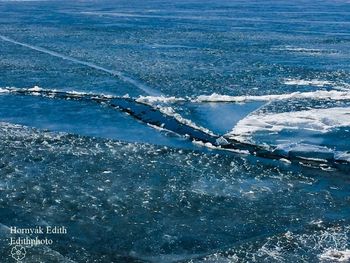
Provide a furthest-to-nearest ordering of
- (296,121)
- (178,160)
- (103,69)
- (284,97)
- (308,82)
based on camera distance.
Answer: (103,69) → (308,82) → (284,97) → (296,121) → (178,160)

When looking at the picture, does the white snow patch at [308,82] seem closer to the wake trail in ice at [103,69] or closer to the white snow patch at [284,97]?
the white snow patch at [284,97]

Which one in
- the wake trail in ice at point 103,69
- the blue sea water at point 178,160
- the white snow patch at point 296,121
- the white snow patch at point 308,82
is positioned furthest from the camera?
the white snow patch at point 308,82

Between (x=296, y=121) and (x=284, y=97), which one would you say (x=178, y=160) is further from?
(x=284, y=97)

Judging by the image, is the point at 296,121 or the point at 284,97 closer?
the point at 296,121

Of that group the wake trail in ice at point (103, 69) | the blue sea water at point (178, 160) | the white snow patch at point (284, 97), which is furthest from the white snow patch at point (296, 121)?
the wake trail in ice at point (103, 69)

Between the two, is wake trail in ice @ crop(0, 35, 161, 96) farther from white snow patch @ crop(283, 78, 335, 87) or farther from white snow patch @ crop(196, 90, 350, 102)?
white snow patch @ crop(283, 78, 335, 87)

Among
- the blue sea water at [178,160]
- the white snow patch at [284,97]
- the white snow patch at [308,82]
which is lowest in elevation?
the blue sea water at [178,160]

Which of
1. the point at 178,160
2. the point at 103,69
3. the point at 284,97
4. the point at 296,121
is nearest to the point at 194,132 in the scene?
the point at 178,160

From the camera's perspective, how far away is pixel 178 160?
7684 millimetres

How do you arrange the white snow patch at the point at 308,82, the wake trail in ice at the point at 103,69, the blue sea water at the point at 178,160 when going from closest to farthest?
the blue sea water at the point at 178,160 → the wake trail in ice at the point at 103,69 → the white snow patch at the point at 308,82

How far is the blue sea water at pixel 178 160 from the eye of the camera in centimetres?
522

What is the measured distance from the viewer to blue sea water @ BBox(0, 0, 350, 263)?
5.22 metres

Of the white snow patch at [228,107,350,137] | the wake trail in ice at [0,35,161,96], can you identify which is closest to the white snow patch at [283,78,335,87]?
the white snow patch at [228,107,350,137]

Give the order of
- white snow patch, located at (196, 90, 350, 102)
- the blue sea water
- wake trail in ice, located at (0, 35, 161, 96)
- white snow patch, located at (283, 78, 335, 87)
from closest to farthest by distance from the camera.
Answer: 1. the blue sea water
2. white snow patch, located at (196, 90, 350, 102)
3. wake trail in ice, located at (0, 35, 161, 96)
4. white snow patch, located at (283, 78, 335, 87)
